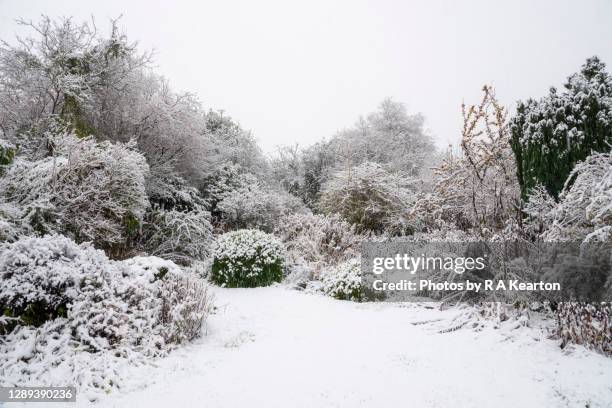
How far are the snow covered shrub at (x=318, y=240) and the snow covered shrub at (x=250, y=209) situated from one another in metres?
0.55

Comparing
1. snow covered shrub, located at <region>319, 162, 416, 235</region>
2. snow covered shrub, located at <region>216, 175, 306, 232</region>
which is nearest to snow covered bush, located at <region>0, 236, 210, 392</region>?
snow covered shrub, located at <region>216, 175, 306, 232</region>

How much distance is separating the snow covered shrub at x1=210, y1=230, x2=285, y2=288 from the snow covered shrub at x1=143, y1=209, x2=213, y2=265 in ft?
3.10

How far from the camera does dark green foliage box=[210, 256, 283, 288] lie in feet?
24.2

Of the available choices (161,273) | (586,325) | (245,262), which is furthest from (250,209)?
(586,325)

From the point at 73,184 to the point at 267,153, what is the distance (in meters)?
11.3

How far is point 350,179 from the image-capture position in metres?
11.9

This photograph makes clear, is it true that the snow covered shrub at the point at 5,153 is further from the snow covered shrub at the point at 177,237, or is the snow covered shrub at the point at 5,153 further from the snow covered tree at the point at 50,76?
the snow covered shrub at the point at 177,237

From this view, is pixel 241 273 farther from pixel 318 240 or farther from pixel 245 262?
pixel 318 240

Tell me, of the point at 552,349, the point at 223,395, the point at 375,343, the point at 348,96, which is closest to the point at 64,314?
the point at 223,395

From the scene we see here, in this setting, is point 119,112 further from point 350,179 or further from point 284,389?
point 284,389

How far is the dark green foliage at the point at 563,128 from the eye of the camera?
Answer: 496 cm

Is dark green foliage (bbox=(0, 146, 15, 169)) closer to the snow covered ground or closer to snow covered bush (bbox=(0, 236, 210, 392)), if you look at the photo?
snow covered bush (bbox=(0, 236, 210, 392))

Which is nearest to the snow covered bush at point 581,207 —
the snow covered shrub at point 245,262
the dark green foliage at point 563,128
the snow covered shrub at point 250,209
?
the dark green foliage at point 563,128

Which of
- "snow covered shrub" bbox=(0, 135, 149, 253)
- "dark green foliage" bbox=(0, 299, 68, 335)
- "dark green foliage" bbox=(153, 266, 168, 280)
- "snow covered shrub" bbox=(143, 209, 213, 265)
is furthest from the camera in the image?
"snow covered shrub" bbox=(143, 209, 213, 265)
